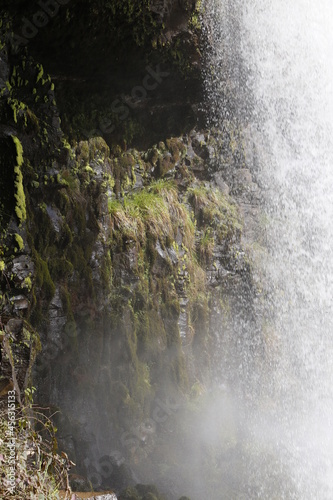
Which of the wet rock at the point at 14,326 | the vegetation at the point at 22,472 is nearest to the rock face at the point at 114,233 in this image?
the wet rock at the point at 14,326

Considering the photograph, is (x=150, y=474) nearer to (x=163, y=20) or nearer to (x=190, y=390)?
(x=190, y=390)

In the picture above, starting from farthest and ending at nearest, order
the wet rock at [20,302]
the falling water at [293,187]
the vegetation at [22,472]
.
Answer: the falling water at [293,187], the wet rock at [20,302], the vegetation at [22,472]

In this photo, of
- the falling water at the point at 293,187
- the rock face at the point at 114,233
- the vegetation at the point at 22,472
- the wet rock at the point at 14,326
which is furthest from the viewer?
the falling water at the point at 293,187

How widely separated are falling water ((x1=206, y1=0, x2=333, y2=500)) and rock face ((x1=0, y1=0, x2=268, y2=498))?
998 millimetres

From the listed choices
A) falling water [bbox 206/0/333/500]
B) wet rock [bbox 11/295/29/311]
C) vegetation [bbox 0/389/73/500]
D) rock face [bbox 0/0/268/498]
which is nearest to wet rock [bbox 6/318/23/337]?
rock face [bbox 0/0/268/498]

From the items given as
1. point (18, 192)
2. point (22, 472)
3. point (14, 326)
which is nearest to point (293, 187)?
point (18, 192)

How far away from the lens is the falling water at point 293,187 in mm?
8008

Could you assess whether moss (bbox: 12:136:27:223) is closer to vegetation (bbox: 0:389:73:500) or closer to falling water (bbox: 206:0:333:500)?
vegetation (bbox: 0:389:73:500)

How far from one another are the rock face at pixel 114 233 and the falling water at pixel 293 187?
3.27ft

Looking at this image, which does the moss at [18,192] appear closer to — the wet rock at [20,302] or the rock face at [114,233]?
the rock face at [114,233]

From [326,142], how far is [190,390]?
5.50 m

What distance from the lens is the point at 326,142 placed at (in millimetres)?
9898

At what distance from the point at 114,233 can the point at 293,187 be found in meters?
4.52

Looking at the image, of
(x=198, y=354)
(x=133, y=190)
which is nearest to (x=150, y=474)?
(x=198, y=354)
